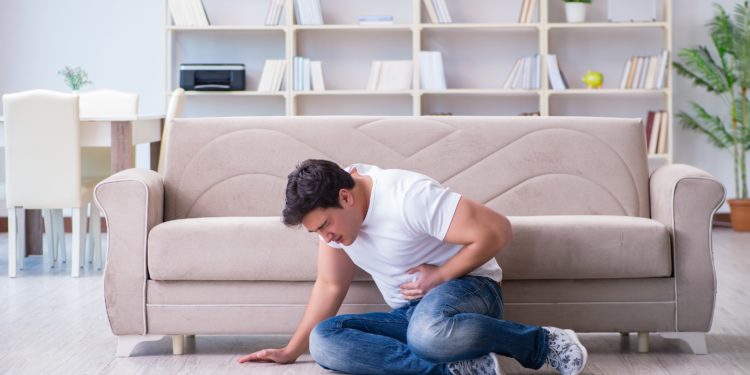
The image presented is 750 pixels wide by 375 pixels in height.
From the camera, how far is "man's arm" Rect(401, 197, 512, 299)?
2352 mm

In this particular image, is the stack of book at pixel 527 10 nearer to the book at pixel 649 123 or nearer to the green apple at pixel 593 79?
the green apple at pixel 593 79

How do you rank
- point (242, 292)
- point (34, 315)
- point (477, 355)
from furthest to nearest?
point (34, 315), point (242, 292), point (477, 355)

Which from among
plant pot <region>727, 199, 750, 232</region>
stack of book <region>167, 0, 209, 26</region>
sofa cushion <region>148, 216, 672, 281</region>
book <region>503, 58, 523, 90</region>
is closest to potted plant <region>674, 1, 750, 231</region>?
plant pot <region>727, 199, 750, 232</region>

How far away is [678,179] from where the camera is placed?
2861mm

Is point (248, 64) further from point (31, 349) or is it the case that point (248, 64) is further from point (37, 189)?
point (31, 349)

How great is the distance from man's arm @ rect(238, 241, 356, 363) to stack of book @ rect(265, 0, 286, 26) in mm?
3921

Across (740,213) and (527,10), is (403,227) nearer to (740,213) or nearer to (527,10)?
(527,10)

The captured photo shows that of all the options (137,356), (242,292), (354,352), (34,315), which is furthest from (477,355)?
(34,315)

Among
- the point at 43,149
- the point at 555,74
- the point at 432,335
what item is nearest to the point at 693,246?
the point at 432,335

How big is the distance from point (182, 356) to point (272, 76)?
3.68 m

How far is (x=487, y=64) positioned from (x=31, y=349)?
4.17m

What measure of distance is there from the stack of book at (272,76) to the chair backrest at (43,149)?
1943 mm

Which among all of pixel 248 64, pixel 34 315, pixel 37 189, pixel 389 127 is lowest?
pixel 34 315

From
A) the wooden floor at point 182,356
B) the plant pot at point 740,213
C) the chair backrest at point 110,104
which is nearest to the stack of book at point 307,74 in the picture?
the chair backrest at point 110,104
